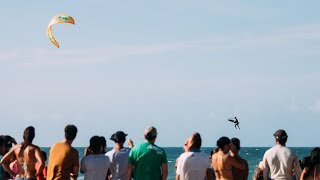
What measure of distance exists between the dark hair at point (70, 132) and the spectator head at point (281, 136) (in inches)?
131

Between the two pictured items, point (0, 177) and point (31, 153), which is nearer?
point (31, 153)

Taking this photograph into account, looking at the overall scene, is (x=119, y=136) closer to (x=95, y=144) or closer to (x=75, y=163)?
(x=95, y=144)

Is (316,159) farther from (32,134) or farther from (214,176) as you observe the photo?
(32,134)

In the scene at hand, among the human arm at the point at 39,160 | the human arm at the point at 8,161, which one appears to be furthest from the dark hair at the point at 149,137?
the human arm at the point at 8,161

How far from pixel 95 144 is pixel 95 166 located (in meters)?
0.35

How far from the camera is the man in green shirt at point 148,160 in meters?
11.7

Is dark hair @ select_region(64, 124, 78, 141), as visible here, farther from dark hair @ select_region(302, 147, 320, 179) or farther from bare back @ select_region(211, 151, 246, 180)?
dark hair @ select_region(302, 147, 320, 179)

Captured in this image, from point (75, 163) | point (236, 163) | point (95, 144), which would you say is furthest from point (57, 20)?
point (236, 163)

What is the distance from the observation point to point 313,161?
480 inches

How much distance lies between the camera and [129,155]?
38.7ft

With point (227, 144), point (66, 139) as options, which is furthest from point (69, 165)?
point (227, 144)

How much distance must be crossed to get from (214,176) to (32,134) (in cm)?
321

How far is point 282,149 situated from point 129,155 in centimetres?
255

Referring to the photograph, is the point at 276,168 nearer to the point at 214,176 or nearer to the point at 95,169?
the point at 214,176
